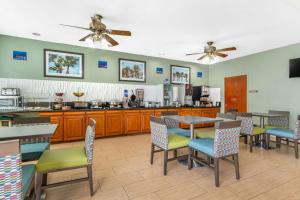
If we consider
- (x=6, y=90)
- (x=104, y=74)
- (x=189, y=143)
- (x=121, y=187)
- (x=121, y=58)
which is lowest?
(x=121, y=187)

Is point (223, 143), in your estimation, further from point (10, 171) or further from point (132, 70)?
point (132, 70)

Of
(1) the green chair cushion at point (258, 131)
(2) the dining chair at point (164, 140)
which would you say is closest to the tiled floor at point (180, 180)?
(2) the dining chair at point (164, 140)

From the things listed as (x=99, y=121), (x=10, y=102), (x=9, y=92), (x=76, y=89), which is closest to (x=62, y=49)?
(x=76, y=89)

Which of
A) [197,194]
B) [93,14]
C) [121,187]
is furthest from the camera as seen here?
[93,14]

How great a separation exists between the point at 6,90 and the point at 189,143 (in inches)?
175

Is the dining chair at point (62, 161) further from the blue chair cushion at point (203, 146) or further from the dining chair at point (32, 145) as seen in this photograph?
the blue chair cushion at point (203, 146)

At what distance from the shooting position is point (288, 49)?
4.52 meters

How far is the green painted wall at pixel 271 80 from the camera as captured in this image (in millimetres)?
4426

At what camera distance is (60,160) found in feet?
5.82

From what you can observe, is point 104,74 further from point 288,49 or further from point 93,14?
point 288,49

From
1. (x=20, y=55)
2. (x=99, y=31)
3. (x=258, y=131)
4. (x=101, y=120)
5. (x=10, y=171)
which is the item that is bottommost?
(x=258, y=131)

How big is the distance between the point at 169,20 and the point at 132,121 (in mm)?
3039

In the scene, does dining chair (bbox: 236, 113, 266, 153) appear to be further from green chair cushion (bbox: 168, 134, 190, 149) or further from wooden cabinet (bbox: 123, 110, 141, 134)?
wooden cabinet (bbox: 123, 110, 141, 134)

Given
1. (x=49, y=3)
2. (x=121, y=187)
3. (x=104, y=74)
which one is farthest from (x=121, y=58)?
(x=121, y=187)
